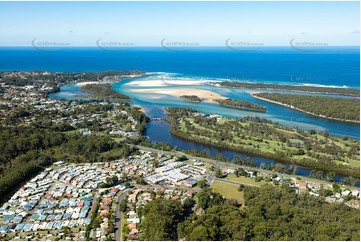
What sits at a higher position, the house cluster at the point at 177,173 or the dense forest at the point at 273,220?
the dense forest at the point at 273,220

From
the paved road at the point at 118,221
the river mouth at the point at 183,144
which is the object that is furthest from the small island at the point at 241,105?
the paved road at the point at 118,221

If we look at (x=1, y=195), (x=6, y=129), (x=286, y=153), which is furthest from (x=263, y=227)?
(x=6, y=129)

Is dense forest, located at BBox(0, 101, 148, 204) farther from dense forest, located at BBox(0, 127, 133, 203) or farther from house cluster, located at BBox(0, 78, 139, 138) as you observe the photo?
house cluster, located at BBox(0, 78, 139, 138)

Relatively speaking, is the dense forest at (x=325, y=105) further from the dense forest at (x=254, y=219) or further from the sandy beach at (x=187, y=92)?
the dense forest at (x=254, y=219)

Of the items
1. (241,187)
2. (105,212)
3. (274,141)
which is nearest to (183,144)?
(274,141)

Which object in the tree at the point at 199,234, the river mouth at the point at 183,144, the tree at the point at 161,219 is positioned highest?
the tree at the point at 199,234

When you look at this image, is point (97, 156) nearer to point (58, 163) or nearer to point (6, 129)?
point (58, 163)

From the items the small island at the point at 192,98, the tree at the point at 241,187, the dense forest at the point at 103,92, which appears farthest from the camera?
the dense forest at the point at 103,92
